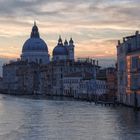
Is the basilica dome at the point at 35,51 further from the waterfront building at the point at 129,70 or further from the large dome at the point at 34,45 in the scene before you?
the waterfront building at the point at 129,70

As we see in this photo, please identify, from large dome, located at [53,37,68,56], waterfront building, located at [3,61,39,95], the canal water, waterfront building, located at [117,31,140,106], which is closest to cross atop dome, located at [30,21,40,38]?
waterfront building, located at [3,61,39,95]

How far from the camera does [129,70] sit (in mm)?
67375

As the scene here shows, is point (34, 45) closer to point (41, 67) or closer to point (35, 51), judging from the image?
point (35, 51)

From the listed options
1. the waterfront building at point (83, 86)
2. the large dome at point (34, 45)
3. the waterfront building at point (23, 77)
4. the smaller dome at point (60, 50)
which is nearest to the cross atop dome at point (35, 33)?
the large dome at point (34, 45)

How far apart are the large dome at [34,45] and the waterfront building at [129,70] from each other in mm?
104357

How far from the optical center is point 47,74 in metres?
160

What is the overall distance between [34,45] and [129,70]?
114559 mm

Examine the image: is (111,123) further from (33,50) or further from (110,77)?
(33,50)

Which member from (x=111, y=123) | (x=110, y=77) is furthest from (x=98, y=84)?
(x=111, y=123)

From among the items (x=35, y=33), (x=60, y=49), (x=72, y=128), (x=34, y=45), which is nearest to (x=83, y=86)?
(x=60, y=49)

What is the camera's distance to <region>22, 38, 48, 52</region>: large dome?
593 feet

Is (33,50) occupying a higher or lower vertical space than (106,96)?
higher

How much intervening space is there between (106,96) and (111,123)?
2021 inches

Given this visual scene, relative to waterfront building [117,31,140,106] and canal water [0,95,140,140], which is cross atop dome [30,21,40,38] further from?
canal water [0,95,140,140]
